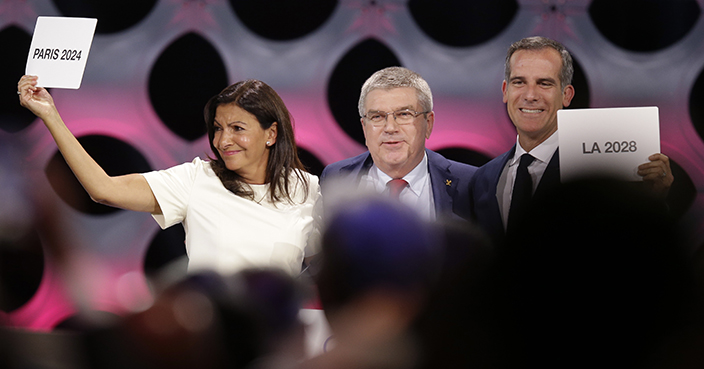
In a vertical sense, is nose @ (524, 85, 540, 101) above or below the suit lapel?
above

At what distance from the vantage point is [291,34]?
3465 millimetres

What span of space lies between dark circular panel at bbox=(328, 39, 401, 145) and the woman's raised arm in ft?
4.90

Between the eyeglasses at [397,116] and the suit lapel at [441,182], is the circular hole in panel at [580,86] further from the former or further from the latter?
the eyeglasses at [397,116]

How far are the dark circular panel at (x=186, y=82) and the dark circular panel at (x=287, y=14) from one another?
322mm

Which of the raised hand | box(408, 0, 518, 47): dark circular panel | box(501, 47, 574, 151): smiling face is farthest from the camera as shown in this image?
box(408, 0, 518, 47): dark circular panel

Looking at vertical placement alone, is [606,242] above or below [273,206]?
below

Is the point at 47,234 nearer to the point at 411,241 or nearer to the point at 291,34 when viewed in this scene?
the point at 411,241

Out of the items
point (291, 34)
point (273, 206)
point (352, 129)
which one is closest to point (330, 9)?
point (291, 34)

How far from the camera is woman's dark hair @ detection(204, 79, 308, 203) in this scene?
7.58ft

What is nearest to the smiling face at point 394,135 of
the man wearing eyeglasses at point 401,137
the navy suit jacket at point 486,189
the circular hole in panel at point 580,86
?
the man wearing eyeglasses at point 401,137

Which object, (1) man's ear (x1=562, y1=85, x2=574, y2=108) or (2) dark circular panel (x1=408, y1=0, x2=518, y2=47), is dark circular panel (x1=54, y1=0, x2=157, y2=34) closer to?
(2) dark circular panel (x1=408, y1=0, x2=518, y2=47)

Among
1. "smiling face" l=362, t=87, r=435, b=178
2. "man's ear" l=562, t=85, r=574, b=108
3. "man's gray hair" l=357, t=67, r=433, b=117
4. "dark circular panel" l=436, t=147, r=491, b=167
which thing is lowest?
"smiling face" l=362, t=87, r=435, b=178

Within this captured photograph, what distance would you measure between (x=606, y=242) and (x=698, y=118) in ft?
12.2

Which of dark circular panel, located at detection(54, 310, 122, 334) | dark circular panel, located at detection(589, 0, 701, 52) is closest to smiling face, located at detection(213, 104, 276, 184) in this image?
dark circular panel, located at detection(54, 310, 122, 334)
